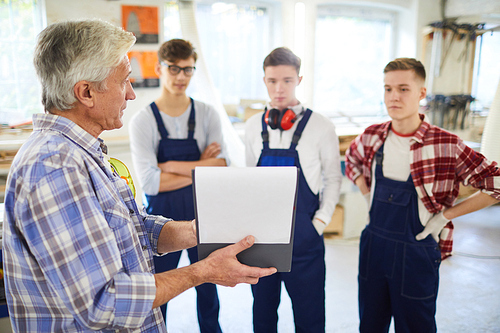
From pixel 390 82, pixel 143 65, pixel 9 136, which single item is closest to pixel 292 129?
pixel 390 82

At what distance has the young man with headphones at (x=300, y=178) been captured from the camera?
2.10 m

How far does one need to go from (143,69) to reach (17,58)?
1.26m

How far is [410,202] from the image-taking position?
2000 mm

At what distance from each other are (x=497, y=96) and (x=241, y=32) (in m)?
3.32

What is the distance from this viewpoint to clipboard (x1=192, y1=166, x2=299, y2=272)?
3.74 feet

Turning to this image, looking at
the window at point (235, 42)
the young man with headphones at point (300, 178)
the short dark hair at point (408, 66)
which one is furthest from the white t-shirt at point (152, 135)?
the window at point (235, 42)

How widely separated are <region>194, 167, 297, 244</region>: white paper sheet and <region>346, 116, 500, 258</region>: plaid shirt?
1049 millimetres

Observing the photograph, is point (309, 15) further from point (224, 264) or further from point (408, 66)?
point (224, 264)

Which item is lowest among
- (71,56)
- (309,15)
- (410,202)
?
(410,202)

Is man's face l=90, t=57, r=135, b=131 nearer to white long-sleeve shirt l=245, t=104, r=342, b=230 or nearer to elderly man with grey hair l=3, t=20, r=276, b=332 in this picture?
elderly man with grey hair l=3, t=20, r=276, b=332

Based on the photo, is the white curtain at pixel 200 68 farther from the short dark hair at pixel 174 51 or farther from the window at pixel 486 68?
the window at pixel 486 68

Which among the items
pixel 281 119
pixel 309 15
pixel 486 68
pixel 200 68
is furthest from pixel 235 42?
pixel 486 68

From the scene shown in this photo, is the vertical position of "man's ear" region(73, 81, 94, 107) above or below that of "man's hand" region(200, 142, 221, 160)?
above

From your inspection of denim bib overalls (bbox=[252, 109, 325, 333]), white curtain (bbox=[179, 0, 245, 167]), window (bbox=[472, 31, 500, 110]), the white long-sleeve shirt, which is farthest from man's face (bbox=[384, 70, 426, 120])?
window (bbox=[472, 31, 500, 110])
